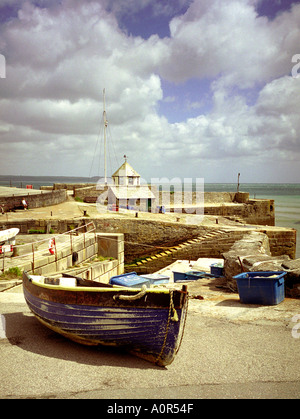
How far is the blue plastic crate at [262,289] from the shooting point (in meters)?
7.18

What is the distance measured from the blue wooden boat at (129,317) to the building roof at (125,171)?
104 ft

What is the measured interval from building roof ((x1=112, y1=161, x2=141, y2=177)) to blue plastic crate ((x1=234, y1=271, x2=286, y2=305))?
29492 mm

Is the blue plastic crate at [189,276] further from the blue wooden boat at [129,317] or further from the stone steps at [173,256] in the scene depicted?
the blue wooden boat at [129,317]

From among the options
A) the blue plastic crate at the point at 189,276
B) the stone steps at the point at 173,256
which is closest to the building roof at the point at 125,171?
the stone steps at the point at 173,256

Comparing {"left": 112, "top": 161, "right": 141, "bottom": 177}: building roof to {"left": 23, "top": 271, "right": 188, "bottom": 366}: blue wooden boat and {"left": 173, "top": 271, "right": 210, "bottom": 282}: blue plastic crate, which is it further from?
{"left": 23, "top": 271, "right": 188, "bottom": 366}: blue wooden boat

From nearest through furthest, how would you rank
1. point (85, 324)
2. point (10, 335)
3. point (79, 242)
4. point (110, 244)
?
point (85, 324) < point (10, 335) < point (79, 242) < point (110, 244)

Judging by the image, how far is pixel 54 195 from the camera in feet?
89.1

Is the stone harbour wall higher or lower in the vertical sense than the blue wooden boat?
higher

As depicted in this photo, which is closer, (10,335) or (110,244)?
(10,335)

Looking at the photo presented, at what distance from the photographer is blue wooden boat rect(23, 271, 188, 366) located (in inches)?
176

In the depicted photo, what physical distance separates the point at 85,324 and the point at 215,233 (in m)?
17.0

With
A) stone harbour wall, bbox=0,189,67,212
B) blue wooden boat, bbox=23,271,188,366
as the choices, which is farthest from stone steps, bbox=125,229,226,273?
blue wooden boat, bbox=23,271,188,366

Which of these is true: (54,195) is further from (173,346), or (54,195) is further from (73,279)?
(173,346)
